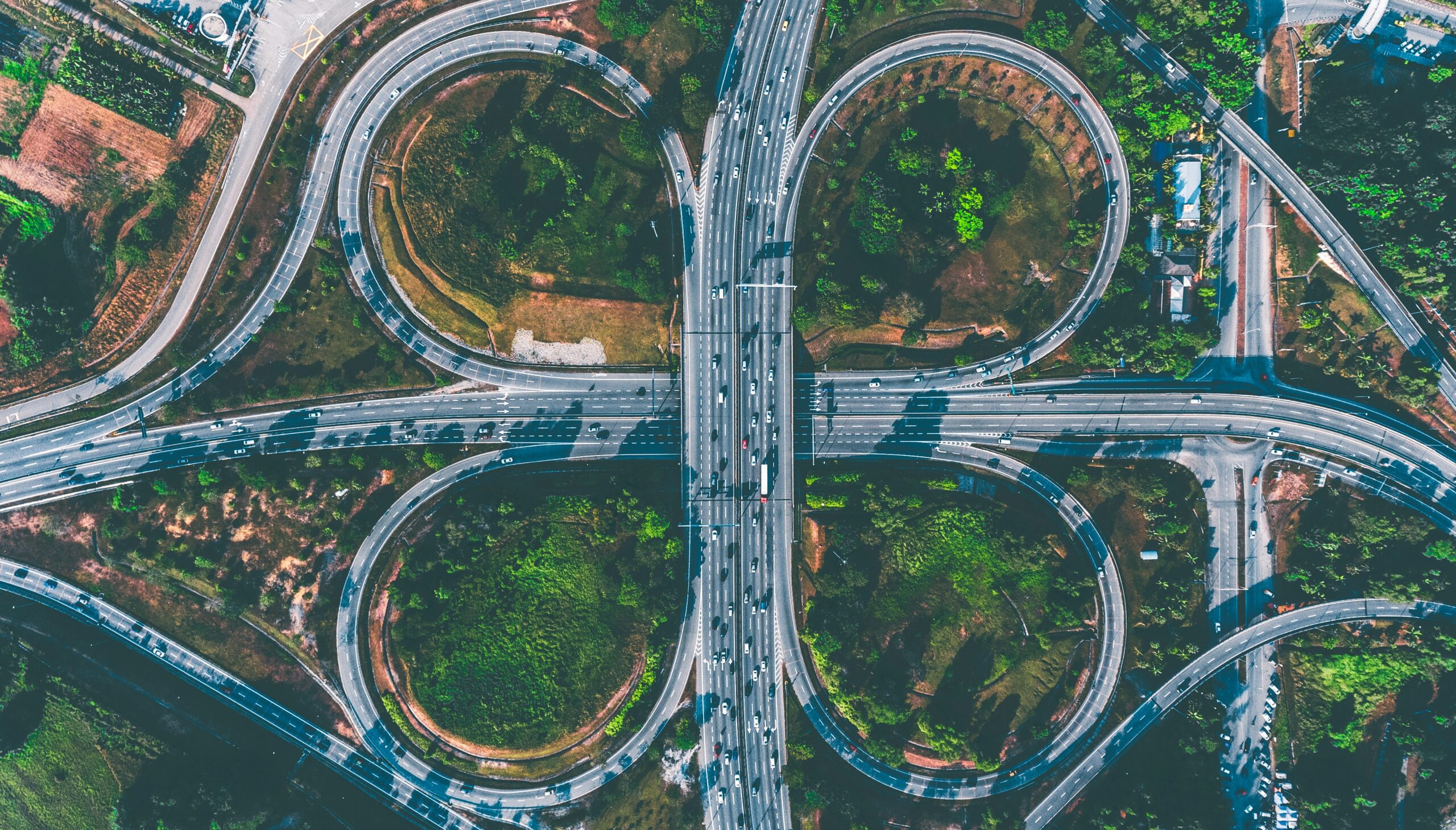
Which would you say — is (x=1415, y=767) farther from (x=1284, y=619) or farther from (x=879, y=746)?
(x=879, y=746)

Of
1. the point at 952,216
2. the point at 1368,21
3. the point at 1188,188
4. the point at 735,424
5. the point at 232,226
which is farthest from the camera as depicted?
the point at 735,424

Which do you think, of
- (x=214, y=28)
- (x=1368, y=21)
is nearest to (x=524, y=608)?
(x=214, y=28)

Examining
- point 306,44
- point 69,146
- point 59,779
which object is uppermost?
point 306,44

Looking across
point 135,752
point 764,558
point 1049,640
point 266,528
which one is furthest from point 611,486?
point 135,752

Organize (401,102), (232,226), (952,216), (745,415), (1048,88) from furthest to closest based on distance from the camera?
(745,415) < (1048,88) < (952,216) < (401,102) < (232,226)

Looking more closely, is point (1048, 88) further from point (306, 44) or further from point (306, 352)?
point (306, 352)

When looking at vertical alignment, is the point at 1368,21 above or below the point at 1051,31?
above

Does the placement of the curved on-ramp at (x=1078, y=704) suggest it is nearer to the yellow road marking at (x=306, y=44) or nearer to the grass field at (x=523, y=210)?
the grass field at (x=523, y=210)
